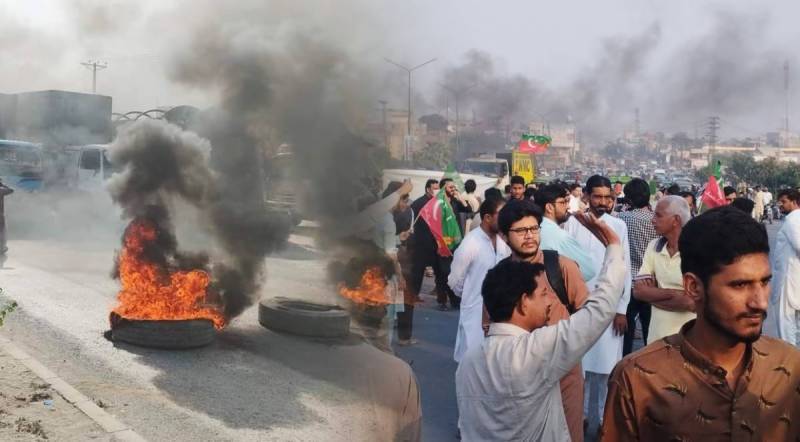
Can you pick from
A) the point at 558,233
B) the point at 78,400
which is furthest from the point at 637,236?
the point at 78,400

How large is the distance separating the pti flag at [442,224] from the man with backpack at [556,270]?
4374 millimetres

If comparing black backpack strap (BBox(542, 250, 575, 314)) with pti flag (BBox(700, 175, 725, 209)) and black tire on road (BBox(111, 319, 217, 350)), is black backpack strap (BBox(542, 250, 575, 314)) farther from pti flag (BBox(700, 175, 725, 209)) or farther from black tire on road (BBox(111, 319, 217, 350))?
pti flag (BBox(700, 175, 725, 209))

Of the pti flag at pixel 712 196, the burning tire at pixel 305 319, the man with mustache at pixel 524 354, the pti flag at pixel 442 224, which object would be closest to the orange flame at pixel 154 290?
the burning tire at pixel 305 319

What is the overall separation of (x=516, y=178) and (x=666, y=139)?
82.5 meters

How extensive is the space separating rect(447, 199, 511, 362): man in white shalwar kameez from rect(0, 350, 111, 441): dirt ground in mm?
2043

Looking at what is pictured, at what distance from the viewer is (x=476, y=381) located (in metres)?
2.13

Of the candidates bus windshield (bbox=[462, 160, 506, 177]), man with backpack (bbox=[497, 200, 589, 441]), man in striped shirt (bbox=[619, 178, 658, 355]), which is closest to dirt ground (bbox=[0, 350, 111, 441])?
man with backpack (bbox=[497, 200, 589, 441])

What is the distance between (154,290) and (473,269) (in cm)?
370

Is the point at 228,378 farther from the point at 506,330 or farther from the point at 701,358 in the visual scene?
the point at 701,358

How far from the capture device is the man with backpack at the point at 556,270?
2764 millimetres

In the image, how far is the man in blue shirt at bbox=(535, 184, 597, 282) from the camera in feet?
12.8

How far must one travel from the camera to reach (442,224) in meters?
7.68

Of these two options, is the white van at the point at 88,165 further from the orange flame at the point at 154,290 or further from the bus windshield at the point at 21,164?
the orange flame at the point at 154,290

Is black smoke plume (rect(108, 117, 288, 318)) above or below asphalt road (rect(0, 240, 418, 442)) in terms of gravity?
above
